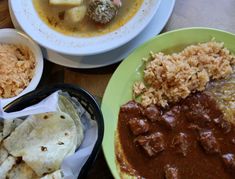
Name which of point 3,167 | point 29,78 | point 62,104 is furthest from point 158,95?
point 3,167

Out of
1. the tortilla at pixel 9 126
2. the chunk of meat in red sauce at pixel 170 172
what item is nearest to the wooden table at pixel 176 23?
the tortilla at pixel 9 126

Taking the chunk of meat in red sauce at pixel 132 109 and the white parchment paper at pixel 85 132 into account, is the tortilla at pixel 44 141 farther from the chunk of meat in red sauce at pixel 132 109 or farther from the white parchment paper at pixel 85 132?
the chunk of meat in red sauce at pixel 132 109

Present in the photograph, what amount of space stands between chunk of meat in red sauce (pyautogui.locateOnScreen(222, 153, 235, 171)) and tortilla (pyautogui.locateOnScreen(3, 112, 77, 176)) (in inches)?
23.0

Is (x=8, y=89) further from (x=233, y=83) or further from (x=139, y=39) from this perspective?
(x=233, y=83)

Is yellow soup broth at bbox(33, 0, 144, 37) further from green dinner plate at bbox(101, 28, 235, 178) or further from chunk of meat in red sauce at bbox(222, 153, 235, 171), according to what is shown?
chunk of meat in red sauce at bbox(222, 153, 235, 171)

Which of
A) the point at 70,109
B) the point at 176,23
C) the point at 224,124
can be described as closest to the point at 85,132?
the point at 70,109

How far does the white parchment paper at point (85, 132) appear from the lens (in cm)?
162

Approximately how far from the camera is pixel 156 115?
1.83m

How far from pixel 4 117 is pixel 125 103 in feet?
1.65

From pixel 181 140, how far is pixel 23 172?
24.3 inches

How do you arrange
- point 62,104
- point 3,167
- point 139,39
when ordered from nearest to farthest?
point 3,167 < point 62,104 < point 139,39

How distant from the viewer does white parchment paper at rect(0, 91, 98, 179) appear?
1615mm

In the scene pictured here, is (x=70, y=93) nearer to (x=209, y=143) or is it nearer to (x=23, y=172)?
(x=23, y=172)

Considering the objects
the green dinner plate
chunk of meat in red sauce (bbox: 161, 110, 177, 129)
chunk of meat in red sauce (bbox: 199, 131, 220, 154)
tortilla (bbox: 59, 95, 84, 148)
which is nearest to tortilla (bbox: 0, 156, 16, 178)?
tortilla (bbox: 59, 95, 84, 148)
